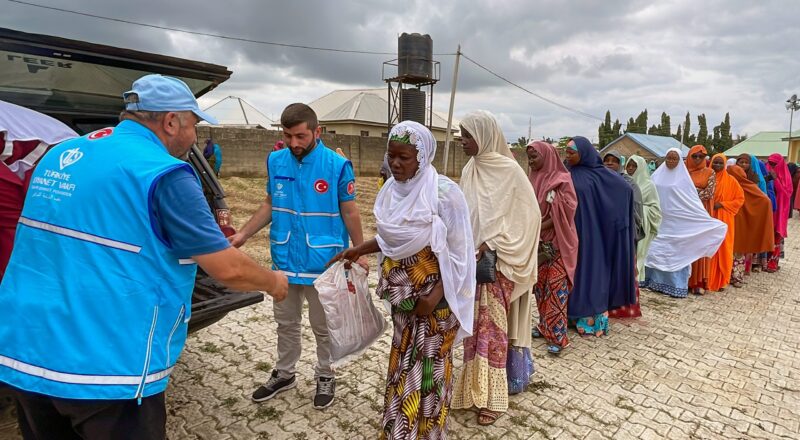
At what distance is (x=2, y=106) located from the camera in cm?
223

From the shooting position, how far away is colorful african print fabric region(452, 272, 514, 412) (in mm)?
3059

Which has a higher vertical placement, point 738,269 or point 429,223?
point 429,223

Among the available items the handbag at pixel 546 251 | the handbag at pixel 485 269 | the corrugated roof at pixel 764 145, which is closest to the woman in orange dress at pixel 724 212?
the handbag at pixel 546 251

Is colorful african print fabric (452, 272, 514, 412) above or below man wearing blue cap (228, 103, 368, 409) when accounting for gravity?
below

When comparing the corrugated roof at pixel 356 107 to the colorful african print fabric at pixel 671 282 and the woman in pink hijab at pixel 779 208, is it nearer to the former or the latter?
the woman in pink hijab at pixel 779 208

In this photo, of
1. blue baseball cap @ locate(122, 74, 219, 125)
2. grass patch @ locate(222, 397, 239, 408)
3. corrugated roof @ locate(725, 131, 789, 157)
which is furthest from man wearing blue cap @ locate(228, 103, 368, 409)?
corrugated roof @ locate(725, 131, 789, 157)

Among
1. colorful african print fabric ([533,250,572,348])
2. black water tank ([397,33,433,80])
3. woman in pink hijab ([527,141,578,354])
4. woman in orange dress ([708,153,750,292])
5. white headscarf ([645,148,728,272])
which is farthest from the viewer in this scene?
black water tank ([397,33,433,80])

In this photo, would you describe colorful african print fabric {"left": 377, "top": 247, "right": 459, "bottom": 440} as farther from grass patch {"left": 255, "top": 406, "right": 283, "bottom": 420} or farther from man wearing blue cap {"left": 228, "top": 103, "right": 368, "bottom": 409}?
grass patch {"left": 255, "top": 406, "right": 283, "bottom": 420}

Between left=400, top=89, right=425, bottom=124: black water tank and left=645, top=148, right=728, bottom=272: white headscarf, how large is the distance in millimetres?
14666

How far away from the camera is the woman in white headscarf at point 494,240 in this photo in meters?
3.04

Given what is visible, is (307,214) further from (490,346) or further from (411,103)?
(411,103)

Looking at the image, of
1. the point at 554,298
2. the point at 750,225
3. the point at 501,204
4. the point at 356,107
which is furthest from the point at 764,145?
the point at 501,204

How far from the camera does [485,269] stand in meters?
2.77

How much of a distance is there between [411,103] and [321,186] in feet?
59.7
